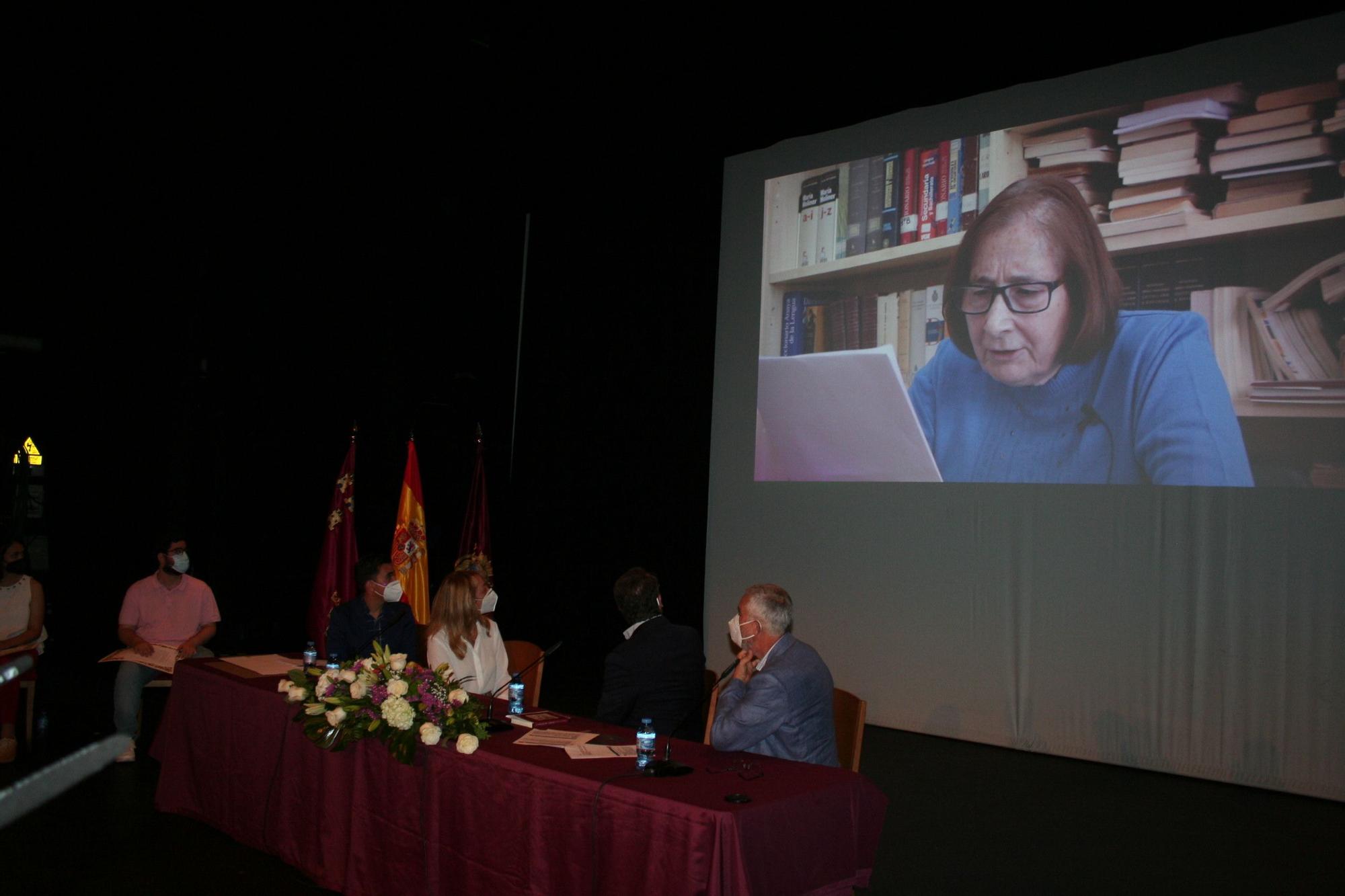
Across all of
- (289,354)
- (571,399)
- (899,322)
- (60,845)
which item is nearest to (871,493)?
(899,322)

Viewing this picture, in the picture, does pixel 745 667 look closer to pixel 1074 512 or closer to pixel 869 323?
pixel 1074 512

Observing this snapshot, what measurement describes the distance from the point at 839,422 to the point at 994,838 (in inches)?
108

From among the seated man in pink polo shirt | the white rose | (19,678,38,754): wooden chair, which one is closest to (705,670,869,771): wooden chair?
the white rose

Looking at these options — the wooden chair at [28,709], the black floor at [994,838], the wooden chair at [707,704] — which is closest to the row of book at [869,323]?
the black floor at [994,838]

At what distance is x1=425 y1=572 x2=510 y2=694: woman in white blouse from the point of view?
381cm

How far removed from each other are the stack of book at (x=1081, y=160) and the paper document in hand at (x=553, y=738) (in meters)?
3.90

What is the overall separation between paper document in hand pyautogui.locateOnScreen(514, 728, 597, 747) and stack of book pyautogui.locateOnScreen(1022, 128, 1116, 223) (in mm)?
3899

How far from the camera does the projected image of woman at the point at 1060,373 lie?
502cm

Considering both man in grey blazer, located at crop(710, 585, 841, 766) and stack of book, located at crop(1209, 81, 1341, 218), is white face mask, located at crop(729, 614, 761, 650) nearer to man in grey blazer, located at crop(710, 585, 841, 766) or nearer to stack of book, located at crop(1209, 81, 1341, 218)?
man in grey blazer, located at crop(710, 585, 841, 766)

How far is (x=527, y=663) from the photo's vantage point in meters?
4.40

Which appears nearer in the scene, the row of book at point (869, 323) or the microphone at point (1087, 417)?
the microphone at point (1087, 417)

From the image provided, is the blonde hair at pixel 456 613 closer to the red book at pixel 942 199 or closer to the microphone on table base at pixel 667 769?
the microphone on table base at pixel 667 769

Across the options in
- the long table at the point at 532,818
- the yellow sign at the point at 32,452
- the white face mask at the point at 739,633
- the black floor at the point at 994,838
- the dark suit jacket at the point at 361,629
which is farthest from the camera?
the yellow sign at the point at 32,452

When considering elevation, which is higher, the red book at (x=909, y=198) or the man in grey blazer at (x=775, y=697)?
the red book at (x=909, y=198)
